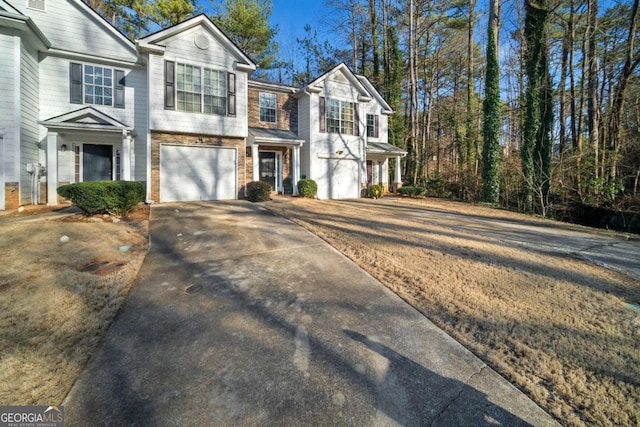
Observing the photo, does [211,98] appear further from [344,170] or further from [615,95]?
[615,95]

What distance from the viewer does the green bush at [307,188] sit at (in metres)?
13.5

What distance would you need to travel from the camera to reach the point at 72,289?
3.76 meters

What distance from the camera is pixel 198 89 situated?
11.5m

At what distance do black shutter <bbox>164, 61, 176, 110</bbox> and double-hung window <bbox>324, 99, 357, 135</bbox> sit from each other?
6939mm

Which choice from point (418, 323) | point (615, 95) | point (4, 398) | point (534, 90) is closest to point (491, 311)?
point (418, 323)

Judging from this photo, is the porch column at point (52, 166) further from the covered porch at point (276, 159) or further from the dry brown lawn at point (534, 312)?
the dry brown lawn at point (534, 312)

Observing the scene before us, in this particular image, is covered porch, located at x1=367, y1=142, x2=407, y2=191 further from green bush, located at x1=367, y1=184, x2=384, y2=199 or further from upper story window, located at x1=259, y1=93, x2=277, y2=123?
upper story window, located at x1=259, y1=93, x2=277, y2=123

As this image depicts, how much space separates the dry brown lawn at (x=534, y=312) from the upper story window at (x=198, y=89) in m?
8.66

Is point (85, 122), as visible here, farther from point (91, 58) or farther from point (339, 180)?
point (339, 180)

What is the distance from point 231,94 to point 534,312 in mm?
12432

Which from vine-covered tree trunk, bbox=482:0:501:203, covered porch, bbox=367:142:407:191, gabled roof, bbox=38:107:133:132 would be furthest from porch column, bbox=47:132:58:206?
vine-covered tree trunk, bbox=482:0:501:203

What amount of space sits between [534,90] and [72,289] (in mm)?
17168

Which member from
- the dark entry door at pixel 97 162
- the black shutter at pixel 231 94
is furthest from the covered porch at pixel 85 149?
the black shutter at pixel 231 94

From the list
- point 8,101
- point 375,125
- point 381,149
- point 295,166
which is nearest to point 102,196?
point 8,101
